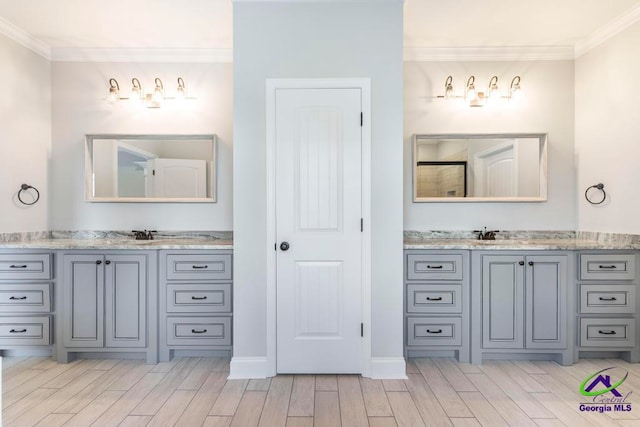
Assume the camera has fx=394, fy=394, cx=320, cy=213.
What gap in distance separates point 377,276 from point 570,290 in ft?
5.01

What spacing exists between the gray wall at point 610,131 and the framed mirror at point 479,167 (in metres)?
0.36

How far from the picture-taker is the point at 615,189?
10.7 feet

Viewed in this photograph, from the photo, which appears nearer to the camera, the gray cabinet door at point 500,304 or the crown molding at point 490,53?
the gray cabinet door at point 500,304

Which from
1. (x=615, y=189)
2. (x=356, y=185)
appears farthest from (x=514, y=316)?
(x=356, y=185)

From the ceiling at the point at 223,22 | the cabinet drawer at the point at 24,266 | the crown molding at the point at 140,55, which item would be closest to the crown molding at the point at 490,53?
the ceiling at the point at 223,22

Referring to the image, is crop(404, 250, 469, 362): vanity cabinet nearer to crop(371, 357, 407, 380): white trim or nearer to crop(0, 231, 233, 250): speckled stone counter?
crop(371, 357, 407, 380): white trim

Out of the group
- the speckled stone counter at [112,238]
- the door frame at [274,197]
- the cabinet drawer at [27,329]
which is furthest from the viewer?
the speckled stone counter at [112,238]

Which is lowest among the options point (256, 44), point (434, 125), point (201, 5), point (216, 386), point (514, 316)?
point (216, 386)

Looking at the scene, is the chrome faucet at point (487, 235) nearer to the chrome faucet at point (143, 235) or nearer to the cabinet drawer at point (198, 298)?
the cabinet drawer at point (198, 298)

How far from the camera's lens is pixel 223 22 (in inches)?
126

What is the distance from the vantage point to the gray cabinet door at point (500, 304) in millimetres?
3023

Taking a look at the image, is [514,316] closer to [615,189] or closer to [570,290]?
[570,290]

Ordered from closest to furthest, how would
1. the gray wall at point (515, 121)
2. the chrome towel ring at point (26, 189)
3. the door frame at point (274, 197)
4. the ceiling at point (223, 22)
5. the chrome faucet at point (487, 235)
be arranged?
the door frame at point (274, 197)
the ceiling at point (223, 22)
the chrome towel ring at point (26, 189)
the chrome faucet at point (487, 235)
the gray wall at point (515, 121)

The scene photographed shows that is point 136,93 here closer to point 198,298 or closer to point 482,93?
point 198,298
